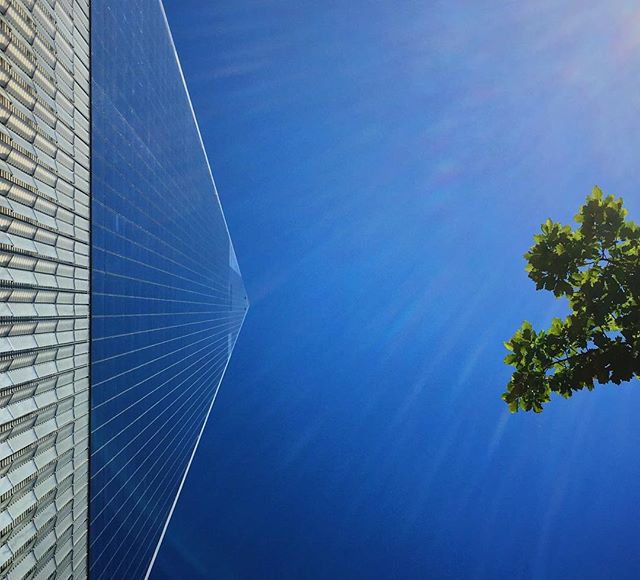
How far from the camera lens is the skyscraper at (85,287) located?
2397 cm

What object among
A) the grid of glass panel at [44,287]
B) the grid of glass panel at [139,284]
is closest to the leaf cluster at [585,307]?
the grid of glass panel at [44,287]

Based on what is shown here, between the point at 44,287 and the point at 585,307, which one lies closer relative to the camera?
the point at 585,307

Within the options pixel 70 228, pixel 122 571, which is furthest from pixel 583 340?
pixel 122 571

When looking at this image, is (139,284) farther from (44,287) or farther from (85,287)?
(44,287)

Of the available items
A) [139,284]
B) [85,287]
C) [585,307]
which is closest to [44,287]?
[85,287]

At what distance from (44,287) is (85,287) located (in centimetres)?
679

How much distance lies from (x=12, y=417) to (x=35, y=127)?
15497 millimetres

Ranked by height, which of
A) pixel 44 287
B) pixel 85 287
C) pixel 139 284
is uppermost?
pixel 139 284

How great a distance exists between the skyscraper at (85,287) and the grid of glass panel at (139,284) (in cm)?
28

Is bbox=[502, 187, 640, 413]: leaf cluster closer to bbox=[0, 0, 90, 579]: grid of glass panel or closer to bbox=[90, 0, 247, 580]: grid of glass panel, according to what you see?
bbox=[0, 0, 90, 579]: grid of glass panel

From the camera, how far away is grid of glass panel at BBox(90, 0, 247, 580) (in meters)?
37.9

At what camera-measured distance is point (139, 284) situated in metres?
49.8

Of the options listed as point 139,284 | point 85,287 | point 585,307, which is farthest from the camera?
point 139,284

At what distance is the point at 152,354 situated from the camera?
56.3 metres
